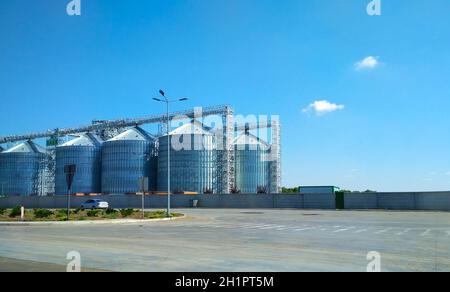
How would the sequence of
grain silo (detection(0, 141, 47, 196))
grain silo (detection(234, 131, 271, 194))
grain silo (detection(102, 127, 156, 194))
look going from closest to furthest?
1. grain silo (detection(234, 131, 271, 194))
2. grain silo (detection(102, 127, 156, 194))
3. grain silo (detection(0, 141, 47, 196))

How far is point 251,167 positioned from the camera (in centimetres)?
8438

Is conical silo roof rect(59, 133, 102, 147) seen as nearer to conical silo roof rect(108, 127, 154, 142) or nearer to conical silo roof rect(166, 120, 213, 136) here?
conical silo roof rect(108, 127, 154, 142)

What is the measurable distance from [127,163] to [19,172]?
3412 centimetres

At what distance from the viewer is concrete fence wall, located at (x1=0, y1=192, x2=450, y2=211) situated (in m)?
51.2

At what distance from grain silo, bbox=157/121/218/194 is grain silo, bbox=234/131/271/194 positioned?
244 inches

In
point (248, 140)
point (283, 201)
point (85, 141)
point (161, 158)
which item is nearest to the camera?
point (283, 201)

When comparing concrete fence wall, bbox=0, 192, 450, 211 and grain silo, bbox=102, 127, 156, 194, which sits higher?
grain silo, bbox=102, 127, 156, 194

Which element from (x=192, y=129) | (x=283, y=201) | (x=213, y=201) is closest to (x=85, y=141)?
(x=192, y=129)

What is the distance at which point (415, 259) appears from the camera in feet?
40.5

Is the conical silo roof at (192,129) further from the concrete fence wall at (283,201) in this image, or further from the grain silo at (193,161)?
the concrete fence wall at (283,201)

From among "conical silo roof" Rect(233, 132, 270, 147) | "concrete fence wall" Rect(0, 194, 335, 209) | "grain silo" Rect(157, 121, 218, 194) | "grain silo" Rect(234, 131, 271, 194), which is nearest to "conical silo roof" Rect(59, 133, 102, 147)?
"concrete fence wall" Rect(0, 194, 335, 209)

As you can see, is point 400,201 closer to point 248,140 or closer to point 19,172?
point 248,140
